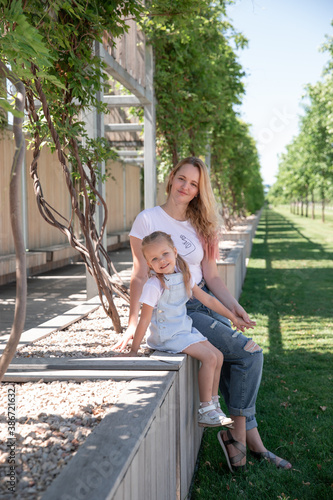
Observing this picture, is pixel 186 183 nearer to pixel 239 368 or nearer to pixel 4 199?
pixel 239 368

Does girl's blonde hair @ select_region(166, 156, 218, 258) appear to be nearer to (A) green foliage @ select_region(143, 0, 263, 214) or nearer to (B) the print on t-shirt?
(B) the print on t-shirt

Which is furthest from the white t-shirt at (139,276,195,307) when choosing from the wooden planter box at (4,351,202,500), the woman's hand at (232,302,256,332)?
the woman's hand at (232,302,256,332)

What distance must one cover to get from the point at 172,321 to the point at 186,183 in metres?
1.01

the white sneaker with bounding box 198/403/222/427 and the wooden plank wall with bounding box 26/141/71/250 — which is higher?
the wooden plank wall with bounding box 26/141/71/250

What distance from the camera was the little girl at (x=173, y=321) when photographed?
10.0ft

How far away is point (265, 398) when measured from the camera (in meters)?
4.50

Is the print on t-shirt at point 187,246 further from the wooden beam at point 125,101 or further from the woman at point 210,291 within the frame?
the wooden beam at point 125,101

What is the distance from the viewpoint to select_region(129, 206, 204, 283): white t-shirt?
3646mm

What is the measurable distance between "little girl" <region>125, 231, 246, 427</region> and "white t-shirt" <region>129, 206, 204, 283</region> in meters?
0.36

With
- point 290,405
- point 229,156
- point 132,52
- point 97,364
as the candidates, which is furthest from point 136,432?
point 229,156

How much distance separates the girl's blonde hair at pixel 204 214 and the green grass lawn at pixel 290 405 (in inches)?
52.0

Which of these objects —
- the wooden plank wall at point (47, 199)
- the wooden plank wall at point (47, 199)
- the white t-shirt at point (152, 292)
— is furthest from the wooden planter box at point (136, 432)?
the wooden plank wall at point (47, 199)

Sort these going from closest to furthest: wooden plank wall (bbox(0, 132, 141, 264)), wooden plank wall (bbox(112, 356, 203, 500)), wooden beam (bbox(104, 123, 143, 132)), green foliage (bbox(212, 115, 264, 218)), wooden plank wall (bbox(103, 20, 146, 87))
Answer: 1. wooden plank wall (bbox(112, 356, 203, 500))
2. wooden plank wall (bbox(103, 20, 146, 87))
3. wooden plank wall (bbox(0, 132, 141, 264))
4. wooden beam (bbox(104, 123, 143, 132))
5. green foliage (bbox(212, 115, 264, 218))

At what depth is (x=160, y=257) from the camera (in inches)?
123
